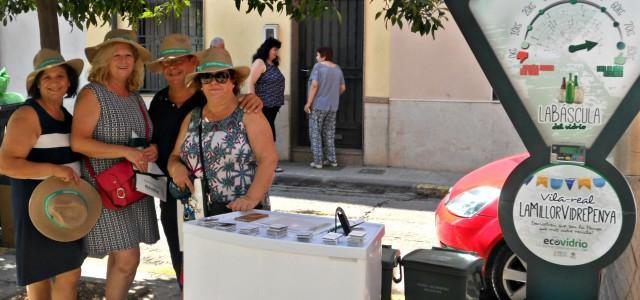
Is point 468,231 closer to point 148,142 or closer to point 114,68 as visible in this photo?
point 148,142

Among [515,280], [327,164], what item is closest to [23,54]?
[327,164]

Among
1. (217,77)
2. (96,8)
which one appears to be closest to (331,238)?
(217,77)

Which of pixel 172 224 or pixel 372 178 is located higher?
pixel 172 224

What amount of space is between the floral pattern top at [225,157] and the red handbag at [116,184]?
345mm

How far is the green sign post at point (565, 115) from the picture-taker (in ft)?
8.55

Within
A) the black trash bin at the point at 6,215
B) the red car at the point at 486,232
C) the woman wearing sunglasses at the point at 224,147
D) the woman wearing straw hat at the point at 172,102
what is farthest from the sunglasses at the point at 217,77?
the black trash bin at the point at 6,215

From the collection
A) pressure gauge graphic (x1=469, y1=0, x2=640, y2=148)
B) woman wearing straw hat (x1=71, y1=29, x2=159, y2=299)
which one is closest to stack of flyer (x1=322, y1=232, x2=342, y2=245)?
pressure gauge graphic (x1=469, y1=0, x2=640, y2=148)

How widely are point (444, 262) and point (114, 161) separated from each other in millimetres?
1858

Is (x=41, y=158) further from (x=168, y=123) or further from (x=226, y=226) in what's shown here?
(x=226, y=226)

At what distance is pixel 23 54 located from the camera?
12680mm

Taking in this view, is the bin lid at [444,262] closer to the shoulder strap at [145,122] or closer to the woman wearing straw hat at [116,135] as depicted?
the woman wearing straw hat at [116,135]

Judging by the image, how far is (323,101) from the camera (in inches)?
397

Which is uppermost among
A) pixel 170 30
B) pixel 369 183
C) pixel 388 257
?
pixel 170 30

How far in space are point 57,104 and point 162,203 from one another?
79 centimetres
